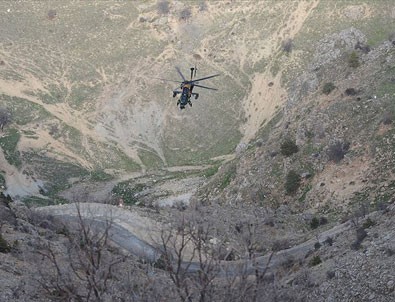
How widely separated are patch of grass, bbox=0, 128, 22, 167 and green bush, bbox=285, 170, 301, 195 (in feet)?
120

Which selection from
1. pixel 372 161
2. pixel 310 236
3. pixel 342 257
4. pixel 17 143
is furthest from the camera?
pixel 17 143

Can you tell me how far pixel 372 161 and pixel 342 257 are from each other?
756 inches

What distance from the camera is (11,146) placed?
2940 inches

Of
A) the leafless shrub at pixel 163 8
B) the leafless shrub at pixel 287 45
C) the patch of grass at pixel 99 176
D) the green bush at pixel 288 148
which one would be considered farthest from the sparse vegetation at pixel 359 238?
the leafless shrub at pixel 163 8

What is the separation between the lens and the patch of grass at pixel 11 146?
72312 mm

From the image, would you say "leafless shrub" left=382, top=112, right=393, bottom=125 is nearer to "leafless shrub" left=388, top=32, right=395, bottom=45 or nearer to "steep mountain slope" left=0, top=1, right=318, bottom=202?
"leafless shrub" left=388, top=32, right=395, bottom=45

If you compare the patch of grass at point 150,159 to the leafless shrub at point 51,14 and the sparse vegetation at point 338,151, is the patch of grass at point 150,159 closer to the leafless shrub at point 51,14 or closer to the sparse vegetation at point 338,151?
the sparse vegetation at point 338,151

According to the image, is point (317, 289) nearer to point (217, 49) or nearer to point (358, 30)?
point (358, 30)

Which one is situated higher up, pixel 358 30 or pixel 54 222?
pixel 358 30

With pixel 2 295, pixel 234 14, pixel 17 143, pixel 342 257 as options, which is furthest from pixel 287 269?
pixel 234 14

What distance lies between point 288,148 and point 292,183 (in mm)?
5141

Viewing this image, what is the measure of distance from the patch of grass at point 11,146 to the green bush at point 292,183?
36665 millimetres

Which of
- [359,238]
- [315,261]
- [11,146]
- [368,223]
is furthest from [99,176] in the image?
[359,238]

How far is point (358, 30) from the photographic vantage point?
7794 centimetres
